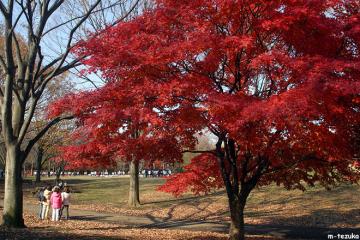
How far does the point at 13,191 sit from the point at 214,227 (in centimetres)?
737

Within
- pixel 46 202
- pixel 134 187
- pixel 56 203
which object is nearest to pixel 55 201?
pixel 56 203

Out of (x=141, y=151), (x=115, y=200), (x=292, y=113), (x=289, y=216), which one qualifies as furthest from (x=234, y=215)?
(x=115, y=200)

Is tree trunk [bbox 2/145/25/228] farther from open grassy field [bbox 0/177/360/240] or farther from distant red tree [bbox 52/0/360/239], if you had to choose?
distant red tree [bbox 52/0/360/239]

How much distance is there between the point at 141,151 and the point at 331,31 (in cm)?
481

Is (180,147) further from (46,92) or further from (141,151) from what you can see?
(46,92)

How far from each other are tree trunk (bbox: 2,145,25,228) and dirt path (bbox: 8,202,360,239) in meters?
4.55

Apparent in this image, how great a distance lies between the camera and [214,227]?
55.1ft

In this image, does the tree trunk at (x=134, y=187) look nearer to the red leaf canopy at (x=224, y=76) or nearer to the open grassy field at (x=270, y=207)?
the open grassy field at (x=270, y=207)

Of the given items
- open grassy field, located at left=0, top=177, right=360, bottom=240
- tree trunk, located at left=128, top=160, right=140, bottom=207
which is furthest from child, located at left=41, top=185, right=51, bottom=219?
tree trunk, located at left=128, top=160, right=140, bottom=207

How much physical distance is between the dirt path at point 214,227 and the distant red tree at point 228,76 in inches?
216

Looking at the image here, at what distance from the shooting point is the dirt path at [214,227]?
Result: 1509cm

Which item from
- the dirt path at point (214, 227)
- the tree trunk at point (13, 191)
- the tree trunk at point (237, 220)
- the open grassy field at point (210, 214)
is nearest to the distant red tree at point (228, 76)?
the tree trunk at point (237, 220)

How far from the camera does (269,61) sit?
8.08m

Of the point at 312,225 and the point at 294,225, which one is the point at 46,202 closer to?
the point at 294,225
